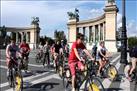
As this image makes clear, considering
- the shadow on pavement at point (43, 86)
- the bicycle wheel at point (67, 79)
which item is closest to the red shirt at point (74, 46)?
the bicycle wheel at point (67, 79)

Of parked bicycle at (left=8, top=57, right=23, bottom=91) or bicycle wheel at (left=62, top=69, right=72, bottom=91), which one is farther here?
parked bicycle at (left=8, top=57, right=23, bottom=91)

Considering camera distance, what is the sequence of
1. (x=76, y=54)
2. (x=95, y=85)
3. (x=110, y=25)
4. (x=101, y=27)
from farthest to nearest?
(x=101, y=27) < (x=110, y=25) < (x=76, y=54) < (x=95, y=85)

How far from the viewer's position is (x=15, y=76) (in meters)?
11.8

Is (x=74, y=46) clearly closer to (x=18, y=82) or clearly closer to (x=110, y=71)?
(x=18, y=82)

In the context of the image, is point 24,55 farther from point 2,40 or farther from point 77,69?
point 2,40

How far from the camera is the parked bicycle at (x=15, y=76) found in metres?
11.5

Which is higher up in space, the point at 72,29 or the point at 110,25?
the point at 110,25

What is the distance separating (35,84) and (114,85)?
3182 mm

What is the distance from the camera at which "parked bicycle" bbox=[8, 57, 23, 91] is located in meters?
11.5

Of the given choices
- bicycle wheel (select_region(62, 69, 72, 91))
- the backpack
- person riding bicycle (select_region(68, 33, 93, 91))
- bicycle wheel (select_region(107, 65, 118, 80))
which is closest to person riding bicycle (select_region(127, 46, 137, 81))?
the backpack

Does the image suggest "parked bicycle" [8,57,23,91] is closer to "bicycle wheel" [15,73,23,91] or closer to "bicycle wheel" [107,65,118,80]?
"bicycle wheel" [15,73,23,91]

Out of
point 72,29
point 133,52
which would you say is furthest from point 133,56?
point 72,29

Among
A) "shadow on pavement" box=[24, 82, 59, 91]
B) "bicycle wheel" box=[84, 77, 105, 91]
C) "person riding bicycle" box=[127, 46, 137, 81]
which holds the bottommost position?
"shadow on pavement" box=[24, 82, 59, 91]

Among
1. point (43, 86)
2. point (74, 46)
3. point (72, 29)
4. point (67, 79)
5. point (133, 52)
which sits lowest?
→ point (43, 86)
